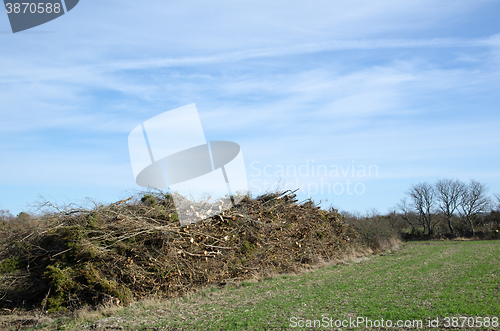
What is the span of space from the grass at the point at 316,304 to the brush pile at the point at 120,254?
64 cm

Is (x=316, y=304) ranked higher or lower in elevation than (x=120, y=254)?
lower

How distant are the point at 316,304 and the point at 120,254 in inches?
198

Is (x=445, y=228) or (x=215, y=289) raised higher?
(x=215, y=289)

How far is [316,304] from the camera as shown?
7.25 meters

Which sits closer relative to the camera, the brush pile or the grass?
the grass

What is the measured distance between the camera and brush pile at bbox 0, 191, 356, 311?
25.8 feet

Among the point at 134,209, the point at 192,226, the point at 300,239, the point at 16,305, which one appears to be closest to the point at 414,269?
the point at 300,239

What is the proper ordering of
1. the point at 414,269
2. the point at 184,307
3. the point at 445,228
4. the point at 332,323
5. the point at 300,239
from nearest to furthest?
the point at 332,323, the point at 184,307, the point at 414,269, the point at 300,239, the point at 445,228

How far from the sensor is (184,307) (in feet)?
25.5

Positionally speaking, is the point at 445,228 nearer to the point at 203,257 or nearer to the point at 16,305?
the point at 203,257

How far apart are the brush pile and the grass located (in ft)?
2.11

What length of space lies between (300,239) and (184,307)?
26.8 feet

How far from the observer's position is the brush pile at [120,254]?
7.88 meters

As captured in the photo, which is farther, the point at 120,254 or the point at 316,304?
the point at 120,254
